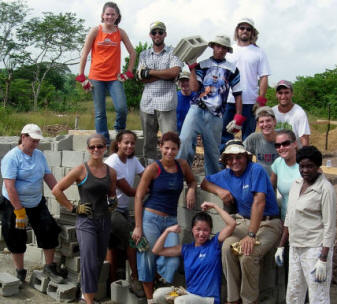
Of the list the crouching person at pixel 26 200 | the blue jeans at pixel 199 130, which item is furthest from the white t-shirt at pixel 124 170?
the crouching person at pixel 26 200

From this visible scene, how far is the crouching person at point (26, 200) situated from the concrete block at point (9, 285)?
227mm

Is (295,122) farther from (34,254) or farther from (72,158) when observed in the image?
(34,254)

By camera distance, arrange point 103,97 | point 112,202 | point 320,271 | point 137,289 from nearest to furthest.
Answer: point 320,271, point 112,202, point 137,289, point 103,97

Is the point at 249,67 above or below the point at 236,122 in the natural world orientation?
Answer: above

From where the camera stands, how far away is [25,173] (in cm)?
516

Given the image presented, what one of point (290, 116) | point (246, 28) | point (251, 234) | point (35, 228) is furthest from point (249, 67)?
point (35, 228)

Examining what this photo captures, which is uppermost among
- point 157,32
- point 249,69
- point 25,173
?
point 157,32

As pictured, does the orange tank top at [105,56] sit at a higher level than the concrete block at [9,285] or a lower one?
higher

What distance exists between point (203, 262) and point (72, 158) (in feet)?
9.07

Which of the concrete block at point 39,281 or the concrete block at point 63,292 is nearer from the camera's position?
the concrete block at point 63,292

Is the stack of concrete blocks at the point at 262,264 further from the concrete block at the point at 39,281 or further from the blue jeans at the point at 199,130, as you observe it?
the concrete block at the point at 39,281

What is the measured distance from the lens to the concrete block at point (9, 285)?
5191 millimetres

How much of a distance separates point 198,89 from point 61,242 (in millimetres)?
2394

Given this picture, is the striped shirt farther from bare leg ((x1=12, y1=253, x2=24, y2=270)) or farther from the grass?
the grass
